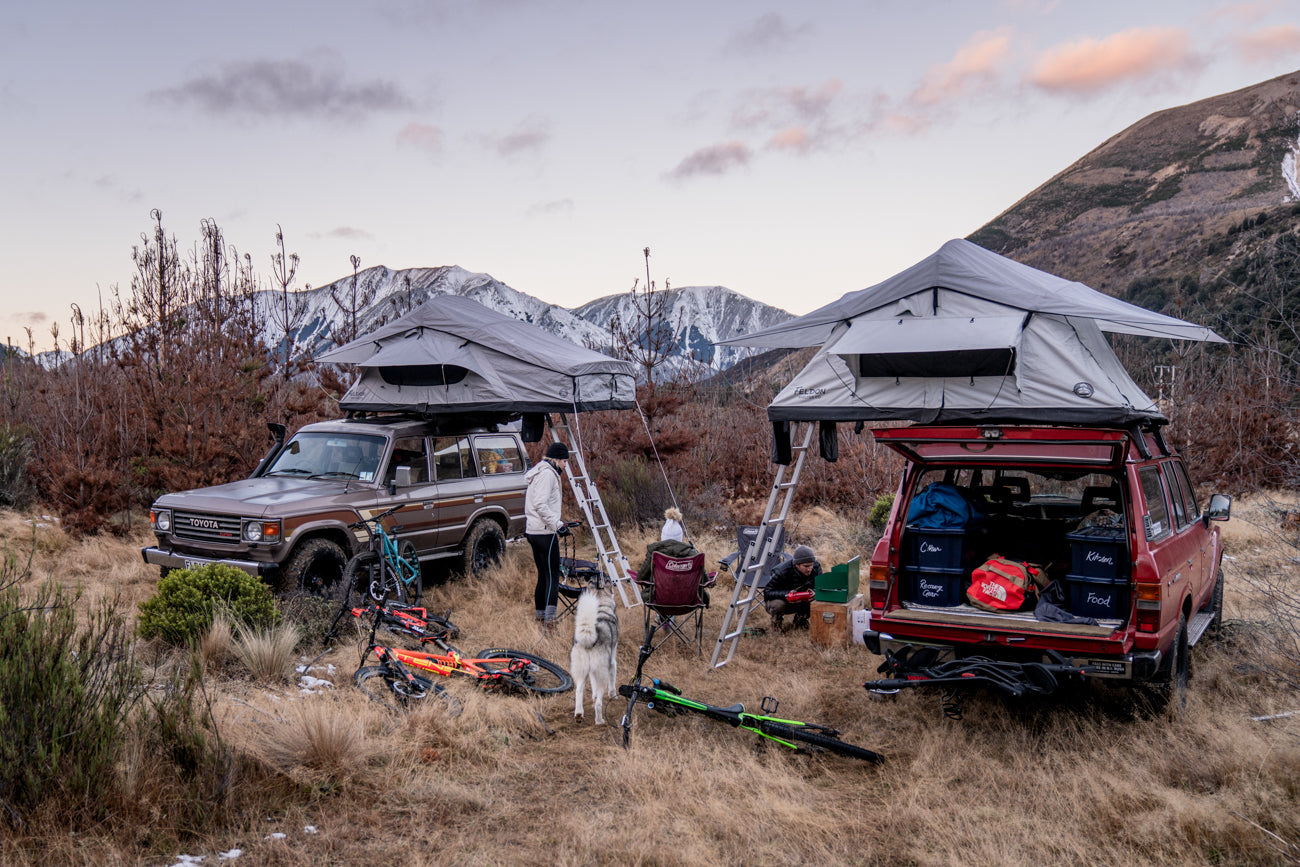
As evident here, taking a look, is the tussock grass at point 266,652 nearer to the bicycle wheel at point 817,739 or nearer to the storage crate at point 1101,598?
the bicycle wheel at point 817,739

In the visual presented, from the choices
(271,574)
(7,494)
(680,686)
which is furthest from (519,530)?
(7,494)

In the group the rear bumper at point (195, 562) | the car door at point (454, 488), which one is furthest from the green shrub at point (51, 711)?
the car door at point (454, 488)

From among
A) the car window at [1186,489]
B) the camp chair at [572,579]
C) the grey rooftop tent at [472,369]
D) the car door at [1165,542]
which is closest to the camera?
the car door at [1165,542]

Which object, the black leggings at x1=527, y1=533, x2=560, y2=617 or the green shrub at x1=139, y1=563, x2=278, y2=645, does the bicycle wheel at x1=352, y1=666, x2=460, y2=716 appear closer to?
the green shrub at x1=139, y1=563, x2=278, y2=645

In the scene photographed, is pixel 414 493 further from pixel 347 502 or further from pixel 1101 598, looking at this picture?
pixel 1101 598

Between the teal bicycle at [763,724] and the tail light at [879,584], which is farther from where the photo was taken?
the tail light at [879,584]

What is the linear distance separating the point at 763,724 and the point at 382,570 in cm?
402

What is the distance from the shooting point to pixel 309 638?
24.2 ft

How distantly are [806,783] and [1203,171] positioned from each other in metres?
92.8

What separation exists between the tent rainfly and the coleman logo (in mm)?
1077

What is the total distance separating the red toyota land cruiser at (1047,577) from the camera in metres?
5.12

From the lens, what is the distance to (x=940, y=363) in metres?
5.99

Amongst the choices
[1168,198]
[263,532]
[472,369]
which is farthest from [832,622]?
[1168,198]

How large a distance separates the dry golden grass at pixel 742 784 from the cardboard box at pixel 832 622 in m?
1.14
